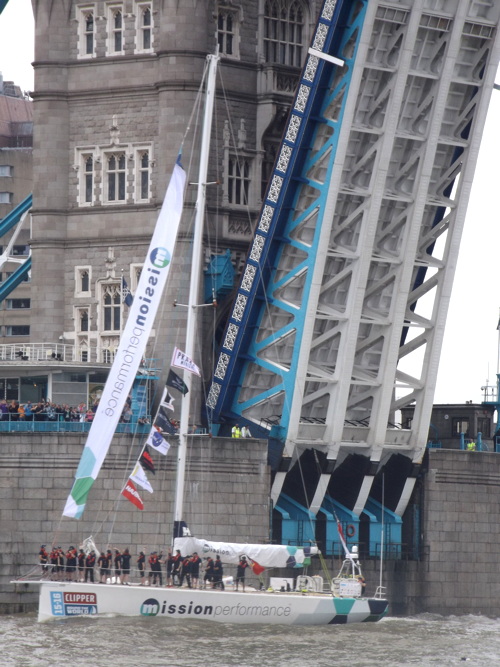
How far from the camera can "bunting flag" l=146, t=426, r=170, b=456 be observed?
6644 cm

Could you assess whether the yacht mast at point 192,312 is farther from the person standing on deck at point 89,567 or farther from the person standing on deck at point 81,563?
the person standing on deck at point 81,563

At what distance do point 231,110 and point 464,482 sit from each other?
16032mm

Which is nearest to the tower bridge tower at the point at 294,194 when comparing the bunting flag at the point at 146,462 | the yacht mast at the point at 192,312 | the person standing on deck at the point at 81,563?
the yacht mast at the point at 192,312

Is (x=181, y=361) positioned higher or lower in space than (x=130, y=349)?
lower

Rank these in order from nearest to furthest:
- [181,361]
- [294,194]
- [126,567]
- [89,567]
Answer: [89,567]
[126,567]
[181,361]
[294,194]

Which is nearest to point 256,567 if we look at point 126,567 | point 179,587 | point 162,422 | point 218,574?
point 218,574

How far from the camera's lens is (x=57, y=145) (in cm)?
7919

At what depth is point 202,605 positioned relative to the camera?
209 feet

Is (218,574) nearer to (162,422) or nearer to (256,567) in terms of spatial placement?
(256,567)

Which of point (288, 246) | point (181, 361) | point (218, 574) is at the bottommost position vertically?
point (218, 574)

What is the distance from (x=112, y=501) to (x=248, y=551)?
205 inches

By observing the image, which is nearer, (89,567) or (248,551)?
(89,567)

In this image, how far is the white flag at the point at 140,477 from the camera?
214 feet

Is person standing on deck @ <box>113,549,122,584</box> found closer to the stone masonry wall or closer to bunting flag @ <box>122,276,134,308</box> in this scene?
the stone masonry wall
